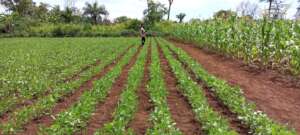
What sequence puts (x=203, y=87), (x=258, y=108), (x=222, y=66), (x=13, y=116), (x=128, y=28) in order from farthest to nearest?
1. (x=128, y=28)
2. (x=222, y=66)
3. (x=203, y=87)
4. (x=258, y=108)
5. (x=13, y=116)

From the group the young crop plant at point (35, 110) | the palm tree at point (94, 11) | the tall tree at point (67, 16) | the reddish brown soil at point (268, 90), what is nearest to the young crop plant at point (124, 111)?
the young crop plant at point (35, 110)

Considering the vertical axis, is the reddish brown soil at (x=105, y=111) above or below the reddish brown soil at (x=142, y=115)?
below

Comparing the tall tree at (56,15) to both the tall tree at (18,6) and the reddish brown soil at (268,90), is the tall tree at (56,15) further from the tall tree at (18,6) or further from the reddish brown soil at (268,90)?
the reddish brown soil at (268,90)

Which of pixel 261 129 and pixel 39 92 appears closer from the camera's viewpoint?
pixel 261 129

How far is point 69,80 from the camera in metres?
15.4

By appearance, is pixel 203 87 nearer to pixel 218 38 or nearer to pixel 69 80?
pixel 69 80

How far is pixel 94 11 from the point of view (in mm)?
110562

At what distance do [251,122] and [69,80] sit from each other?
8.73 m

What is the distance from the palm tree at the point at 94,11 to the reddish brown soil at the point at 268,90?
92.7m

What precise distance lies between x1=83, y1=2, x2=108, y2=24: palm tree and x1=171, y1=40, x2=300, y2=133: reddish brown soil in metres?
92.7

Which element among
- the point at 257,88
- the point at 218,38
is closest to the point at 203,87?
the point at 257,88

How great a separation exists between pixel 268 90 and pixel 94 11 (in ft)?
329

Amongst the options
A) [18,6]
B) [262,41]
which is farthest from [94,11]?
[262,41]

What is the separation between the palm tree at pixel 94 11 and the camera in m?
110
